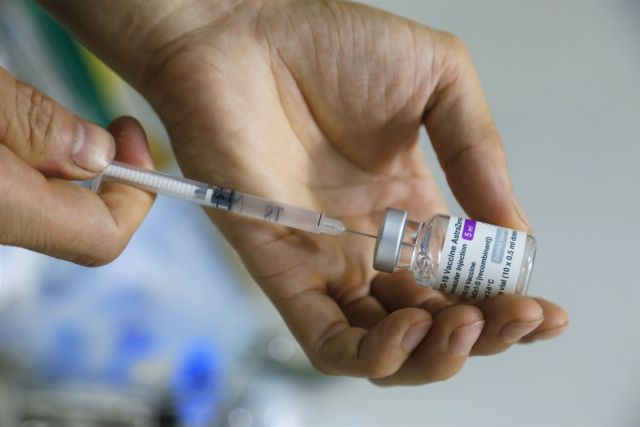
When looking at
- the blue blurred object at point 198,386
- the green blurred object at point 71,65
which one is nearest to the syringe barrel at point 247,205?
the blue blurred object at point 198,386

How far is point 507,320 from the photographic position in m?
0.83

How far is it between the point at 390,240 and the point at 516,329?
0.80 ft

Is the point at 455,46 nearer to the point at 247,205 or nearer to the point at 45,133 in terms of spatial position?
the point at 247,205

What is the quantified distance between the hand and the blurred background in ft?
3.29

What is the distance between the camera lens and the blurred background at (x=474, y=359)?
163 centimetres

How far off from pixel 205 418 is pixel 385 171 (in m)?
0.97

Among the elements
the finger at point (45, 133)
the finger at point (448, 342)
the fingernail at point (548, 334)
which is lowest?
the finger at point (448, 342)

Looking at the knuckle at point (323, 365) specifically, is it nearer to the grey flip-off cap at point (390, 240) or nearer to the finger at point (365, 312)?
the finger at point (365, 312)

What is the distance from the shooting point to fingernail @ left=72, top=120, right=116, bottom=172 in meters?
0.87

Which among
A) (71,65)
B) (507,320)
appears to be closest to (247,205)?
(507,320)

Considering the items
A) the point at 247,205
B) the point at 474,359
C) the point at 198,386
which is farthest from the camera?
the point at 198,386

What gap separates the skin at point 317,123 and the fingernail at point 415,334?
0.12 metres

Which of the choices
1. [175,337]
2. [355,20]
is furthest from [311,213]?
[175,337]

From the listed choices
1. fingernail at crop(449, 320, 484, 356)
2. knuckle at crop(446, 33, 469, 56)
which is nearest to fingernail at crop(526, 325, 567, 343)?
fingernail at crop(449, 320, 484, 356)
